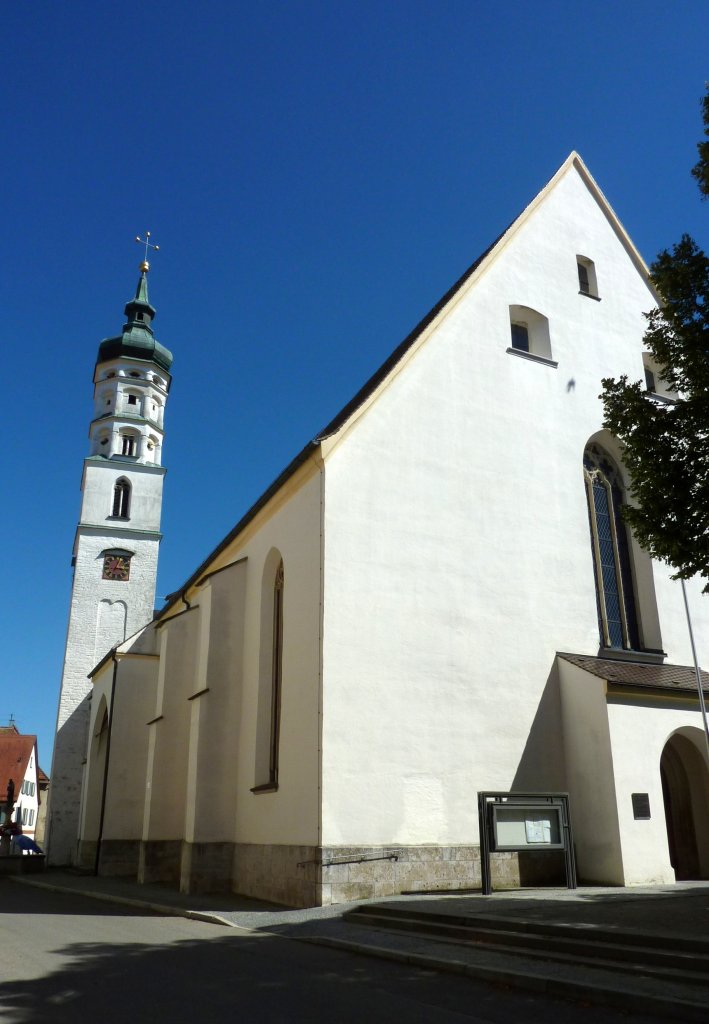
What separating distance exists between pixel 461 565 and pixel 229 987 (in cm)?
995

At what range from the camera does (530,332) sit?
19.9 m

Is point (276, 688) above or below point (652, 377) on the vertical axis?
below

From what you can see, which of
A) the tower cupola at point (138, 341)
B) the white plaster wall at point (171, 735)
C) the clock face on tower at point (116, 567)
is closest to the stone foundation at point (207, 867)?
the white plaster wall at point (171, 735)

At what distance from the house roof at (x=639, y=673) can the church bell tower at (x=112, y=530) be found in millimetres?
24421

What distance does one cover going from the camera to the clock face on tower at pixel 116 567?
124ft

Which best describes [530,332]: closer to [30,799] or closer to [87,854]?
[87,854]

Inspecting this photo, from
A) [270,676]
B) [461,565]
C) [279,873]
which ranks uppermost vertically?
[461,565]

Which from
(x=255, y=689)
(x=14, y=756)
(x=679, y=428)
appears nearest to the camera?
(x=679, y=428)

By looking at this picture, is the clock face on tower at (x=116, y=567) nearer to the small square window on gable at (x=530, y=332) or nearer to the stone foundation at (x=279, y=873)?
the stone foundation at (x=279, y=873)

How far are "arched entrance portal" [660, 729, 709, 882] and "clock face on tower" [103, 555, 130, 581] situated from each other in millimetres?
26609

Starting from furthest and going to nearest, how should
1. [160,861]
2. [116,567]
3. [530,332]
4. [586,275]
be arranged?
[116,567], [586,275], [160,861], [530,332]

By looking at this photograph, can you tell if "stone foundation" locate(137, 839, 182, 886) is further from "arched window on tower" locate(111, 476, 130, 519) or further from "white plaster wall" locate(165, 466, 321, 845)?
"arched window on tower" locate(111, 476, 130, 519)

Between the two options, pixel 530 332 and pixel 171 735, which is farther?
pixel 171 735

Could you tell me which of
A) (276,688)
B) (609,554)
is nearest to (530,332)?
(609,554)
